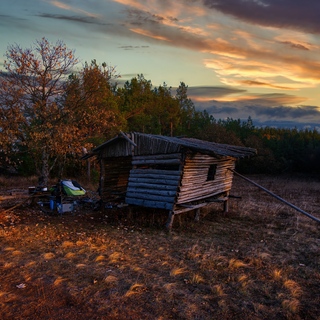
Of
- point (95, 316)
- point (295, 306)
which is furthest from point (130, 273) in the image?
point (295, 306)

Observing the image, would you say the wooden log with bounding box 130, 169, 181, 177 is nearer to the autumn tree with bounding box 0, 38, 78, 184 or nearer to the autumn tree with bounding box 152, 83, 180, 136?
the autumn tree with bounding box 0, 38, 78, 184

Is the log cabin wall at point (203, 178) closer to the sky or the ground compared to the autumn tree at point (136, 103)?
closer to the ground

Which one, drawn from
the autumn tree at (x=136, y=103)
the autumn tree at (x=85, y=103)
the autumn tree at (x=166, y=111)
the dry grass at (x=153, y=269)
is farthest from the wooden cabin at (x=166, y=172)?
the autumn tree at (x=166, y=111)

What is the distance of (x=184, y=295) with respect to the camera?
669cm

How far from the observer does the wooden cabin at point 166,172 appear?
522 inches

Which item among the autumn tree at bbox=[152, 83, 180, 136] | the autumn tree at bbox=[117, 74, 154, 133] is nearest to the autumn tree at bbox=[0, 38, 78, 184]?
the autumn tree at bbox=[117, 74, 154, 133]

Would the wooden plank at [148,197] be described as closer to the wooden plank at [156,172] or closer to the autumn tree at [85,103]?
the wooden plank at [156,172]


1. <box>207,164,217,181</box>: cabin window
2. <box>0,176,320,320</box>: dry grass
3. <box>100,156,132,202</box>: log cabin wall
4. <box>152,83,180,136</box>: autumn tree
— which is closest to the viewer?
<box>0,176,320,320</box>: dry grass

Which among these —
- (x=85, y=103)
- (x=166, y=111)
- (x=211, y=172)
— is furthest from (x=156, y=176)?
(x=166, y=111)

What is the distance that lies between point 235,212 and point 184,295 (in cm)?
1127

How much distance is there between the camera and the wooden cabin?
522 inches

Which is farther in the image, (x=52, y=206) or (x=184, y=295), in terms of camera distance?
(x=52, y=206)

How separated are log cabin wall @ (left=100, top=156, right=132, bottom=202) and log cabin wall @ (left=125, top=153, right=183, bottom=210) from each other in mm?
1715

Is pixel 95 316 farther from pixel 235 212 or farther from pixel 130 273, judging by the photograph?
pixel 235 212
